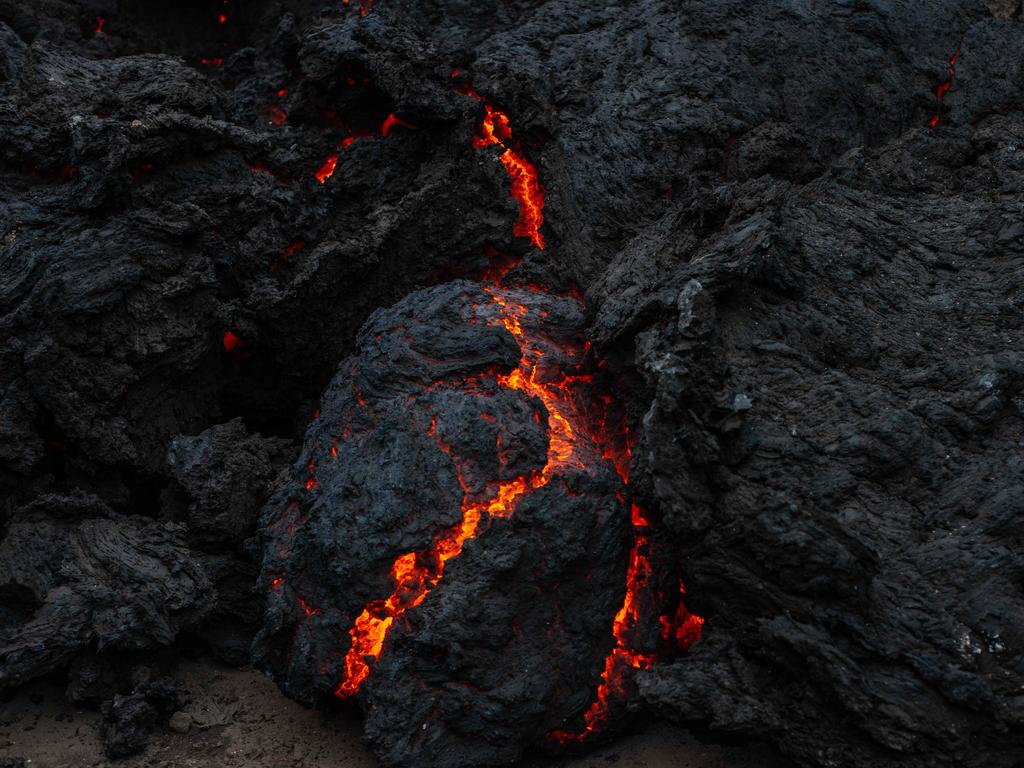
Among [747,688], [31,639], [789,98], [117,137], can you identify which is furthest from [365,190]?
[747,688]

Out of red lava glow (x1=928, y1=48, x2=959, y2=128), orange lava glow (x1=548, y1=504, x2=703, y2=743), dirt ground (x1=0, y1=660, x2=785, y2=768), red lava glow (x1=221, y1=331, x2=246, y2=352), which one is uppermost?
red lava glow (x1=928, y1=48, x2=959, y2=128)

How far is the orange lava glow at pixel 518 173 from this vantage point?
25.8 ft

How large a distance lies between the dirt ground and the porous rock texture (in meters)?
0.37

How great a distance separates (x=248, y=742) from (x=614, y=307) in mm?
3389

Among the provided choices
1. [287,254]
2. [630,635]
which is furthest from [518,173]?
[630,635]

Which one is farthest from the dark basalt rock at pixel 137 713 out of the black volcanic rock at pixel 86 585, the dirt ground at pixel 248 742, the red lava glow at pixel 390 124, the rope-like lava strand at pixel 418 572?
the red lava glow at pixel 390 124

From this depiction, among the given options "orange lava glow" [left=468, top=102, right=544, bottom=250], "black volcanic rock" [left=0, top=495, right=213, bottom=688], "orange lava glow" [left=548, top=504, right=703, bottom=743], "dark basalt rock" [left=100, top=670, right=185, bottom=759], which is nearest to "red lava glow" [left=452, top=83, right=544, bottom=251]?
"orange lava glow" [left=468, top=102, right=544, bottom=250]

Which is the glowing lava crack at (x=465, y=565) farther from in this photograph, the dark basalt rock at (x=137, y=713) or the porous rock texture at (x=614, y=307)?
the dark basalt rock at (x=137, y=713)

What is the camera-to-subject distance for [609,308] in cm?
635

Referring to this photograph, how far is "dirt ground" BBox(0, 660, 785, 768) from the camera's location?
5.52 m

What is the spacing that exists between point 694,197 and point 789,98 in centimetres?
176

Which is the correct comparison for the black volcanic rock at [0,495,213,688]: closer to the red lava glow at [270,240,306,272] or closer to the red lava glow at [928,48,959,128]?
the red lava glow at [270,240,306,272]

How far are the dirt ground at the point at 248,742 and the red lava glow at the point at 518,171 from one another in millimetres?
3773

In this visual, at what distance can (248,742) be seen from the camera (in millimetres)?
5797
